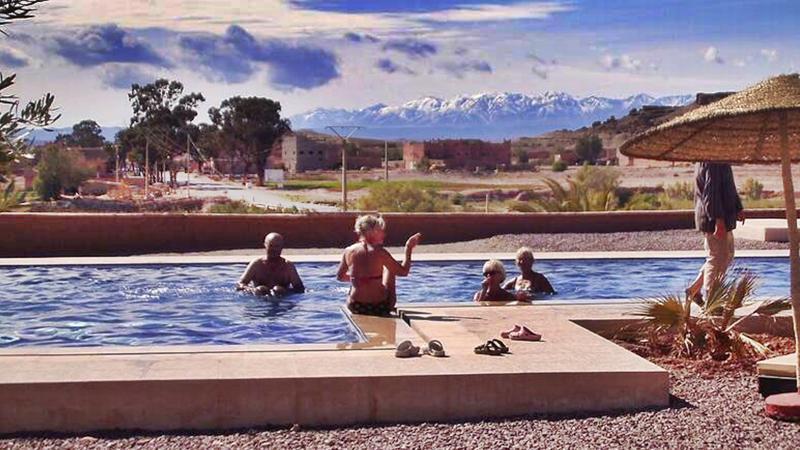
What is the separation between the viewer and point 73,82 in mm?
118062

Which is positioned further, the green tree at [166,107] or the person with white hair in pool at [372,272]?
the green tree at [166,107]

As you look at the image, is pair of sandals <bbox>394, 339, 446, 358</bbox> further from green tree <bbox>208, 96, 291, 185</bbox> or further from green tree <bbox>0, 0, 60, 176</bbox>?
green tree <bbox>208, 96, 291, 185</bbox>

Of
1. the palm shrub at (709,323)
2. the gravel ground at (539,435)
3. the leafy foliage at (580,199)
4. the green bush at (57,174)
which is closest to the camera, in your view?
the gravel ground at (539,435)

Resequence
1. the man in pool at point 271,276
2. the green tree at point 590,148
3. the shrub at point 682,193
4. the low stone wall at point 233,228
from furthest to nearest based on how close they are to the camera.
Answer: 1. the green tree at point 590,148
2. the shrub at point 682,193
3. the low stone wall at point 233,228
4. the man in pool at point 271,276

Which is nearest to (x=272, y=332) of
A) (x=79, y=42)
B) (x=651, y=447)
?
(x=651, y=447)

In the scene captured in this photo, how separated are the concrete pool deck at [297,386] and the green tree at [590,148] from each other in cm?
7662

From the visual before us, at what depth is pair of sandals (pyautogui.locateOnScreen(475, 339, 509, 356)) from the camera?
612 centimetres

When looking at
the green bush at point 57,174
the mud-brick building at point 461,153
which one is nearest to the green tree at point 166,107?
the mud-brick building at point 461,153

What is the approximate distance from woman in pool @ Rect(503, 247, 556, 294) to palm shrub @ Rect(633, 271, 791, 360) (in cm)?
292

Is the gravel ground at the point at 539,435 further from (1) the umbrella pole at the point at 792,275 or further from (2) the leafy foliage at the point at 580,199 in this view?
(2) the leafy foliage at the point at 580,199

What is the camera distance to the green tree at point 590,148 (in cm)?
8181

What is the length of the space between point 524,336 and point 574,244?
8633 mm

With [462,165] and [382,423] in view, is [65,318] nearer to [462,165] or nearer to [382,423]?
[382,423]

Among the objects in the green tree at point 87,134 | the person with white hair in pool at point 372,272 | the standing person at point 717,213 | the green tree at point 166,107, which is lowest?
the person with white hair in pool at point 372,272
